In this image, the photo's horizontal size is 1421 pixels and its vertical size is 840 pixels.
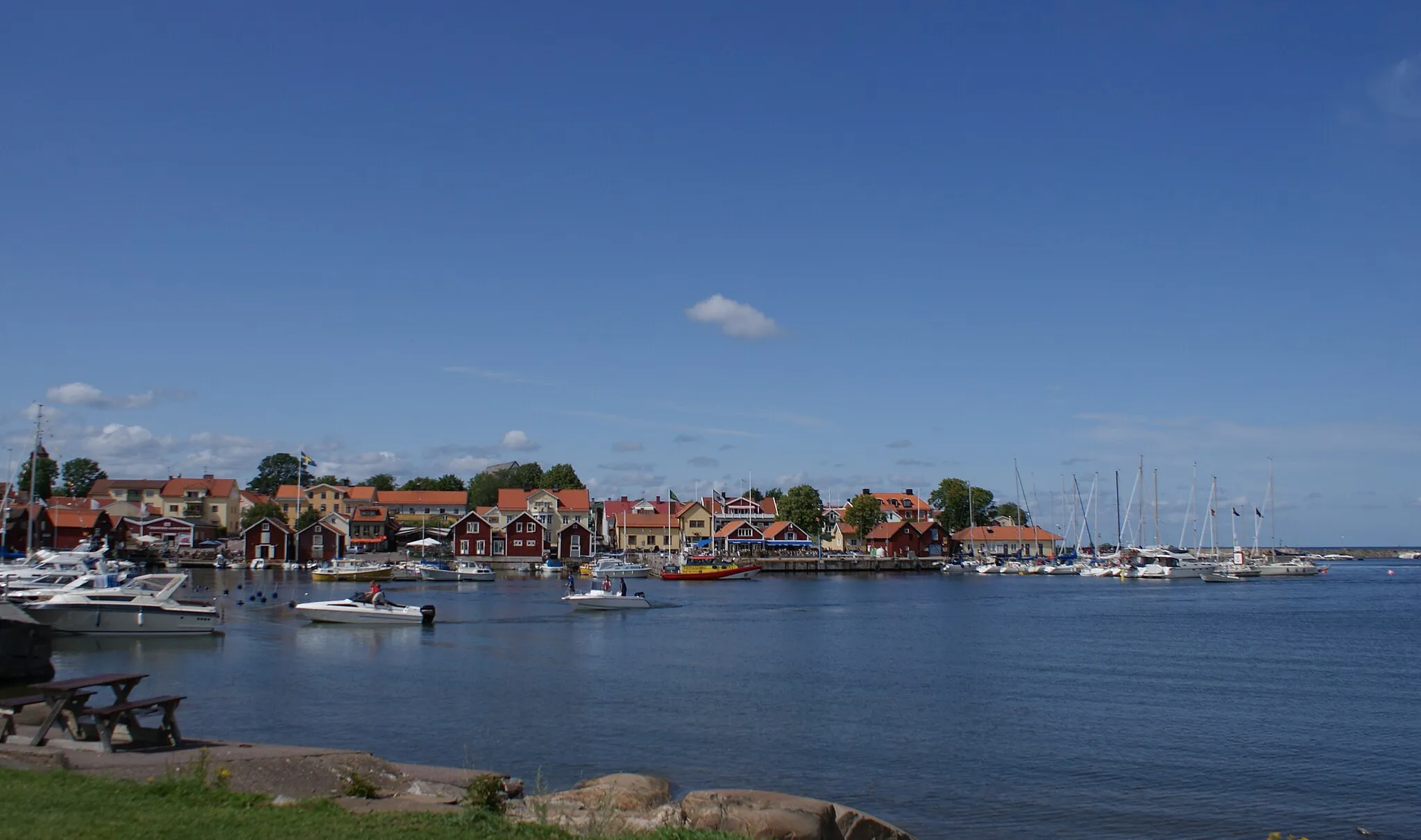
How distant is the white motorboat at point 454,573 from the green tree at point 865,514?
61462mm

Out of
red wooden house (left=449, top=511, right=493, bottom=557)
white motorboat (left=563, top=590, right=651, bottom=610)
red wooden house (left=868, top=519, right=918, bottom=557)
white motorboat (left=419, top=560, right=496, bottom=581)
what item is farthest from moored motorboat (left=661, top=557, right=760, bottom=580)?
white motorboat (left=563, top=590, right=651, bottom=610)

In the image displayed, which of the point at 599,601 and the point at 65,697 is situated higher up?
the point at 65,697

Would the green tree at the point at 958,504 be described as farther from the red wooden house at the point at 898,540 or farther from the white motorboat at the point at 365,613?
the white motorboat at the point at 365,613

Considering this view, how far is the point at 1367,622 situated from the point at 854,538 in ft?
317

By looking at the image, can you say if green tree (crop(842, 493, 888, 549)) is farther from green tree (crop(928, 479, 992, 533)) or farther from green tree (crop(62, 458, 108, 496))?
green tree (crop(62, 458, 108, 496))

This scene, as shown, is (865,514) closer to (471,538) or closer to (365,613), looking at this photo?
(471,538)

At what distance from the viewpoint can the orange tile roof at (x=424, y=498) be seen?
156 metres

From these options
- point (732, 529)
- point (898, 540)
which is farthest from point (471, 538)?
point (898, 540)

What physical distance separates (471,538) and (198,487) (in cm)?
4599

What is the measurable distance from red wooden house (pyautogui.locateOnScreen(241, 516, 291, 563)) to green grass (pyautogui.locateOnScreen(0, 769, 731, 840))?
109970mm

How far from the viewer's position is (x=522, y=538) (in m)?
125

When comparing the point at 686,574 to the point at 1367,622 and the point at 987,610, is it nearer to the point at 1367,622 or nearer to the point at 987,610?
the point at 987,610

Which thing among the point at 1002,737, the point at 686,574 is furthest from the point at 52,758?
Answer: the point at 686,574

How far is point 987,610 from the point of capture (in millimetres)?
71125
